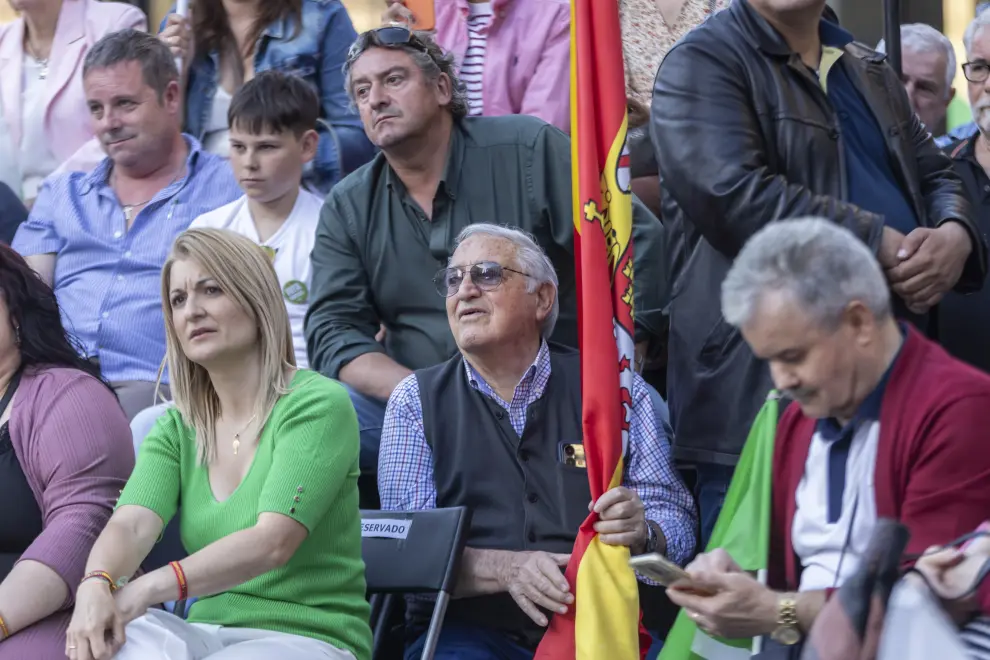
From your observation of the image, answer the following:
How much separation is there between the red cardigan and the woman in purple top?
2064 mm

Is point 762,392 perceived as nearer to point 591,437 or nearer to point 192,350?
point 591,437

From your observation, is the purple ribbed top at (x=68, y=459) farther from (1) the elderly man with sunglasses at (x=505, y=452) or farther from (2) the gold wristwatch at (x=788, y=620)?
(2) the gold wristwatch at (x=788, y=620)

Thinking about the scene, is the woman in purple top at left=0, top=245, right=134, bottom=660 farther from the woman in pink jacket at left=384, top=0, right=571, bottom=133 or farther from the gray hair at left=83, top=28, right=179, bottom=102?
the woman in pink jacket at left=384, top=0, right=571, bottom=133

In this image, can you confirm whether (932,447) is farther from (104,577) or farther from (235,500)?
(104,577)

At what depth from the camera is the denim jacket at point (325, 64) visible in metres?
5.94

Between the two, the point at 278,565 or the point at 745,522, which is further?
the point at 278,565

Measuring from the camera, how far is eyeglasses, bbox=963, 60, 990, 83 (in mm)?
5258

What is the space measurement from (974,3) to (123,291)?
4253 mm

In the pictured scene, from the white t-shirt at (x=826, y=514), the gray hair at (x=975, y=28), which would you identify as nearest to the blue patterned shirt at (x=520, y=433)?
the white t-shirt at (x=826, y=514)

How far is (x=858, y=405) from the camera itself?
128 inches

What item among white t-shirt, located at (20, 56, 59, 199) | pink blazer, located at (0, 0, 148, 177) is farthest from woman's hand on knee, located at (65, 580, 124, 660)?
white t-shirt, located at (20, 56, 59, 199)

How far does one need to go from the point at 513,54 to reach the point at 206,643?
8.99 ft

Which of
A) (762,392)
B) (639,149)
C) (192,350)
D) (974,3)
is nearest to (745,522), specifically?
A: (762,392)

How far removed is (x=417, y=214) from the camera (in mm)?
5203
